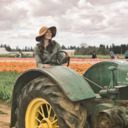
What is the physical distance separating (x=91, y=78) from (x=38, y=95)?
1076 millimetres

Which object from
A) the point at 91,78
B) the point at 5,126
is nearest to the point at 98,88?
the point at 91,78

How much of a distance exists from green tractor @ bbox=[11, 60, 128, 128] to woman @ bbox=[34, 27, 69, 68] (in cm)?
59

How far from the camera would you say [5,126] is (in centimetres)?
463

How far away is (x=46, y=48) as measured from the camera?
3.94 metres

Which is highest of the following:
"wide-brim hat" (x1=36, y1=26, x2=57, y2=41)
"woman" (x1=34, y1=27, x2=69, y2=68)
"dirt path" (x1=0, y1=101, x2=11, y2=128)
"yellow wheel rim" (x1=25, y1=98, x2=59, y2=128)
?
"wide-brim hat" (x1=36, y1=26, x2=57, y2=41)

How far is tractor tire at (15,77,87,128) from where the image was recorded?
2537 mm

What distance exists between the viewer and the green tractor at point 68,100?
2523mm

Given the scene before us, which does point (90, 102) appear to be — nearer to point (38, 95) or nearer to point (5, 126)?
point (38, 95)

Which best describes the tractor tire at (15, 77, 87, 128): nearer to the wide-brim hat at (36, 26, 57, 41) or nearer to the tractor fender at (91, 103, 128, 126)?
the tractor fender at (91, 103, 128, 126)

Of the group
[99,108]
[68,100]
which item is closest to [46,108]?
[68,100]

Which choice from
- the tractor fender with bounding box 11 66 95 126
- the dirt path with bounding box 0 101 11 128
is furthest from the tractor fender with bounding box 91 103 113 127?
the dirt path with bounding box 0 101 11 128

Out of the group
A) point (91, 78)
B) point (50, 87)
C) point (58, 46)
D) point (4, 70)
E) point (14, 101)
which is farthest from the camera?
point (4, 70)

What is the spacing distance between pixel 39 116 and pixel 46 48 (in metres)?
1.22

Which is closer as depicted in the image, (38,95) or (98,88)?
(38,95)
